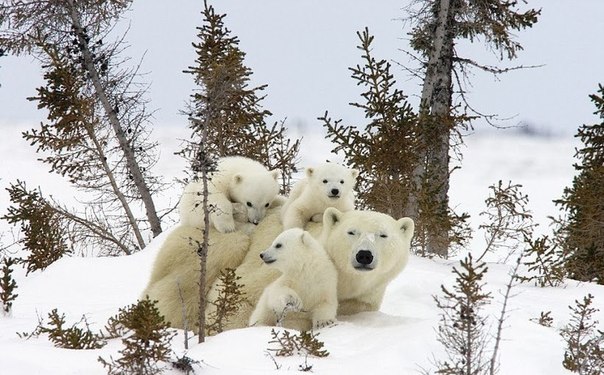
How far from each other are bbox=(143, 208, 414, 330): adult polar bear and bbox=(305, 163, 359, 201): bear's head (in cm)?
37

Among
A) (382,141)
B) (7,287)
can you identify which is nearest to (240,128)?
(382,141)

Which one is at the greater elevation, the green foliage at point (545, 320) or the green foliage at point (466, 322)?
the green foliage at point (545, 320)

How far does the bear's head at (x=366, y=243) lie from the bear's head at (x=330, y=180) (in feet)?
2.18

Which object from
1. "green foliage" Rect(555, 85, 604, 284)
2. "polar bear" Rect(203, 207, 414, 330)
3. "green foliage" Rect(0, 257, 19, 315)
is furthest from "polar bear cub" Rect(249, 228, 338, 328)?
"green foliage" Rect(555, 85, 604, 284)

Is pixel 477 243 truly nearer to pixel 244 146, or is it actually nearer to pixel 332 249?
pixel 244 146

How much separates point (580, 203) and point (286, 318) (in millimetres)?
5769

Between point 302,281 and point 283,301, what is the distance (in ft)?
0.83

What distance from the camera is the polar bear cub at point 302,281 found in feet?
18.6

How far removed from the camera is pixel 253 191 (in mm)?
7051

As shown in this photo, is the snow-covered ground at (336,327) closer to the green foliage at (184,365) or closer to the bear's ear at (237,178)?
the green foliage at (184,365)

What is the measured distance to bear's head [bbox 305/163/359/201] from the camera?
271 inches

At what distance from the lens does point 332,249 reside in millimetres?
6031

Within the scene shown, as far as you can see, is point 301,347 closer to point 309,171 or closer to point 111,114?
point 309,171

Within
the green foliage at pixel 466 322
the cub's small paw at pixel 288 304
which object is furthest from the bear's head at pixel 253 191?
the green foliage at pixel 466 322
